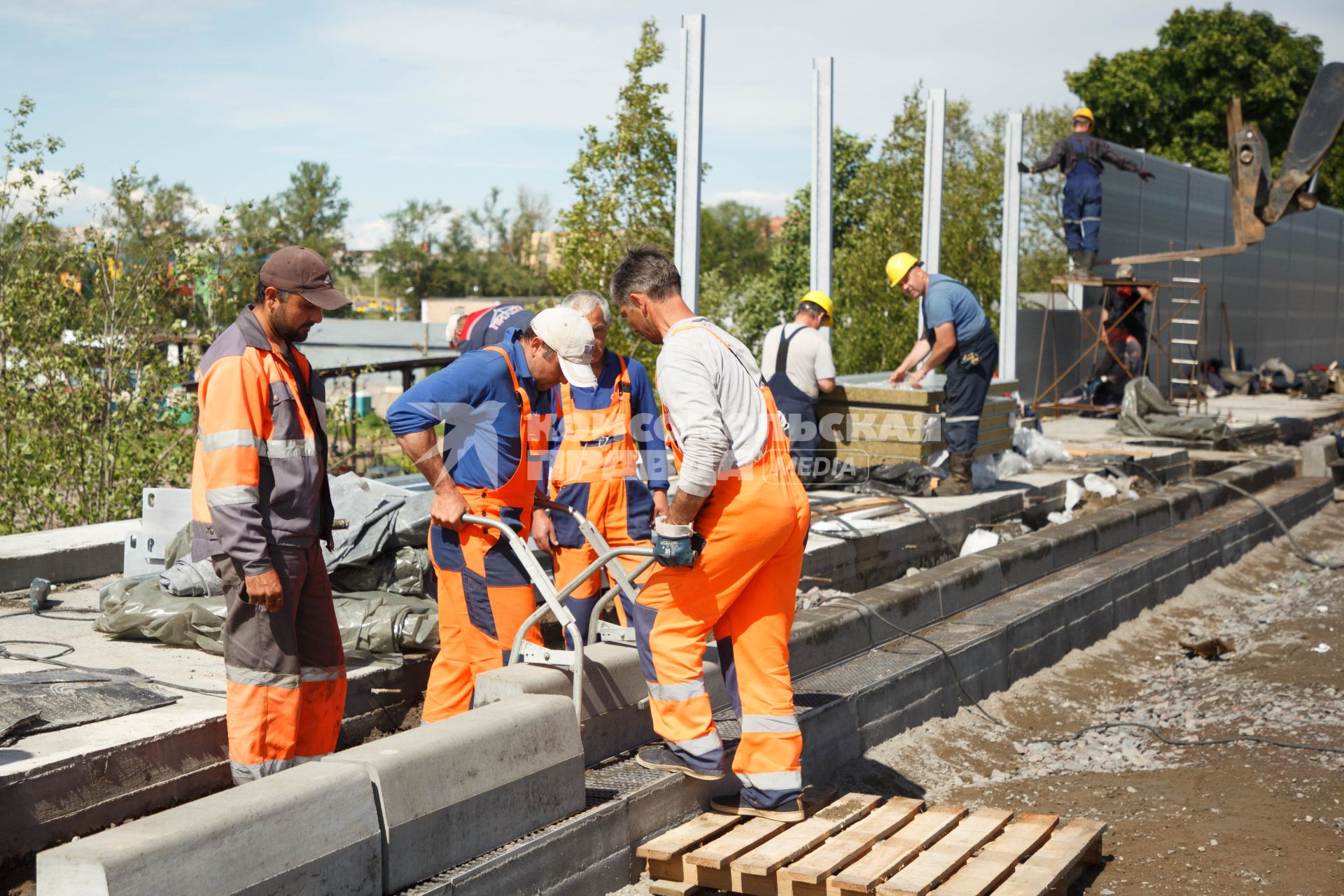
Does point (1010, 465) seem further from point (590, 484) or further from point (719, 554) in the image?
point (719, 554)

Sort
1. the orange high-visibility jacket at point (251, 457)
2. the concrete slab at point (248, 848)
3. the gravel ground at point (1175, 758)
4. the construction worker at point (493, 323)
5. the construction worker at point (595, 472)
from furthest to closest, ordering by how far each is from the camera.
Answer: the construction worker at point (595, 472), the construction worker at point (493, 323), the gravel ground at point (1175, 758), the orange high-visibility jacket at point (251, 457), the concrete slab at point (248, 848)

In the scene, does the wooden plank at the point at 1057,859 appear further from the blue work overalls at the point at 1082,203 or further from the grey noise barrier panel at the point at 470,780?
the blue work overalls at the point at 1082,203

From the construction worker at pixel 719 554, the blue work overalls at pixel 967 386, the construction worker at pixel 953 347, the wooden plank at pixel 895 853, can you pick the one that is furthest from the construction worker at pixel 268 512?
the blue work overalls at pixel 967 386

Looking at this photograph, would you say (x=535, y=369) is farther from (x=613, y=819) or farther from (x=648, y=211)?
(x=648, y=211)

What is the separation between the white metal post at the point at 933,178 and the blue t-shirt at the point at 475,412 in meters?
10.4

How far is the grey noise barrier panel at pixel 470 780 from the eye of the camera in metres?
3.67

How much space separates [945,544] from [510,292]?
64.6 meters

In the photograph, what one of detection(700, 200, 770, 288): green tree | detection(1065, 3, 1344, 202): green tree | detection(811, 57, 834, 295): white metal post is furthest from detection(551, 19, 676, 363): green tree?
detection(700, 200, 770, 288): green tree

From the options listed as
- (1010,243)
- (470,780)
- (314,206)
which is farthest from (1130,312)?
(314,206)

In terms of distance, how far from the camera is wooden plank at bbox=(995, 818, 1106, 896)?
407cm

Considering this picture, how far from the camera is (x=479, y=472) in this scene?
4977mm

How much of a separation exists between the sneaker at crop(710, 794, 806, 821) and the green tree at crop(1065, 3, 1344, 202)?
44.0 m

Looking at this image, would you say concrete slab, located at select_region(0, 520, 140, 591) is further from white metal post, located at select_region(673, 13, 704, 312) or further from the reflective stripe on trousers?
white metal post, located at select_region(673, 13, 704, 312)

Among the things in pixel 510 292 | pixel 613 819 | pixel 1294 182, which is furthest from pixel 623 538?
pixel 510 292
